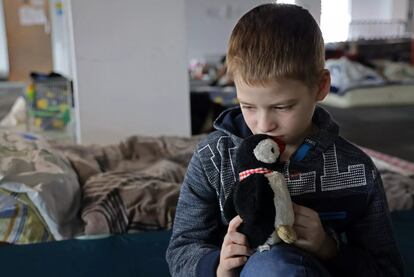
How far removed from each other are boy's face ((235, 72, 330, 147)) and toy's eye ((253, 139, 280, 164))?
1.4 inches

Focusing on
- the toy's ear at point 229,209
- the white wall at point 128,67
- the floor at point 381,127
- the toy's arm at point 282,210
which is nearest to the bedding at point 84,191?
the white wall at point 128,67

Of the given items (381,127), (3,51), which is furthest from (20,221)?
(3,51)

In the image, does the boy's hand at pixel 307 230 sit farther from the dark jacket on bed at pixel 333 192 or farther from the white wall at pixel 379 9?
the white wall at pixel 379 9

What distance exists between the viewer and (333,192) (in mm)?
814

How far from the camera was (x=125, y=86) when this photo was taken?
88.0 inches

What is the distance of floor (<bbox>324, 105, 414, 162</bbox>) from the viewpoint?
2.96 m

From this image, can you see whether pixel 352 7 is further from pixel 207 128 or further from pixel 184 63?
pixel 184 63

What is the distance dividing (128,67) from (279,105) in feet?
5.14

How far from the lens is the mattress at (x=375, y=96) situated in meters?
3.88

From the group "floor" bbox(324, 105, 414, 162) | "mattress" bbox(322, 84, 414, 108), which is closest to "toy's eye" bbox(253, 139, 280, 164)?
"floor" bbox(324, 105, 414, 162)

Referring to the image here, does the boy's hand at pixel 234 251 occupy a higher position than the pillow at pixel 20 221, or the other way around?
the boy's hand at pixel 234 251

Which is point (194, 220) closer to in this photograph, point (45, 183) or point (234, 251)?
point (234, 251)

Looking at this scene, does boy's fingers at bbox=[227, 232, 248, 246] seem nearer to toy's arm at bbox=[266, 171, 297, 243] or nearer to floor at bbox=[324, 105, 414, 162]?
toy's arm at bbox=[266, 171, 297, 243]

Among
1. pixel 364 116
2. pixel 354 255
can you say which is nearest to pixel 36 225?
pixel 354 255
